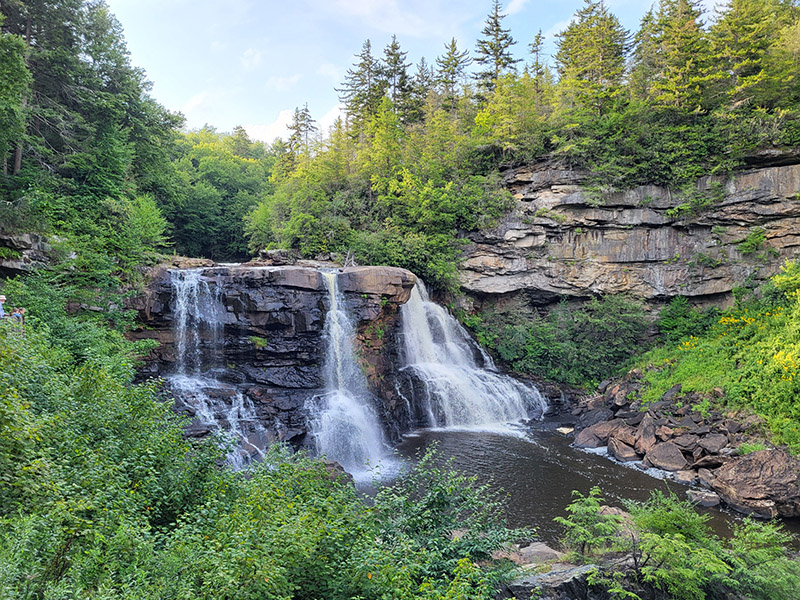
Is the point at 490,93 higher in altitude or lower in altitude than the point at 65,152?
higher

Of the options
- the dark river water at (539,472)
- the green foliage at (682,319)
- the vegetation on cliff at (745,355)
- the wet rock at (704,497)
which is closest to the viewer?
the dark river water at (539,472)

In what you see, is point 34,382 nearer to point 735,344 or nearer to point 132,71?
point 132,71

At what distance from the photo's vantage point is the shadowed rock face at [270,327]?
1401 centimetres

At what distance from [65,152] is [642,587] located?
66.1 ft

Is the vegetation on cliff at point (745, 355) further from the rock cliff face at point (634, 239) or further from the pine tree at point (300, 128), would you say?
the pine tree at point (300, 128)

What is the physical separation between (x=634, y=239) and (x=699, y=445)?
33.4ft

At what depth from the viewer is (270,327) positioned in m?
14.9

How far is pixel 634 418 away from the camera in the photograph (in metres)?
14.6

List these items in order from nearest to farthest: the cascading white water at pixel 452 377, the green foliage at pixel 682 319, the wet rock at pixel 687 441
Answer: the wet rock at pixel 687 441 → the cascading white water at pixel 452 377 → the green foliage at pixel 682 319

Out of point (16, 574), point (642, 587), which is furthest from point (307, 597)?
point (642, 587)

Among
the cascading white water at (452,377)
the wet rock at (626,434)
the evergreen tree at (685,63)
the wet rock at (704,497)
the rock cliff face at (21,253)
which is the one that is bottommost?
the wet rock at (704,497)

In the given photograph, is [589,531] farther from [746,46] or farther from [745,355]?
[746,46]

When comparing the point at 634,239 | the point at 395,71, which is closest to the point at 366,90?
the point at 395,71

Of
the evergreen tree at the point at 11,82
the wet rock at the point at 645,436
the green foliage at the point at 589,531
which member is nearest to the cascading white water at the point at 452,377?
the wet rock at the point at 645,436
